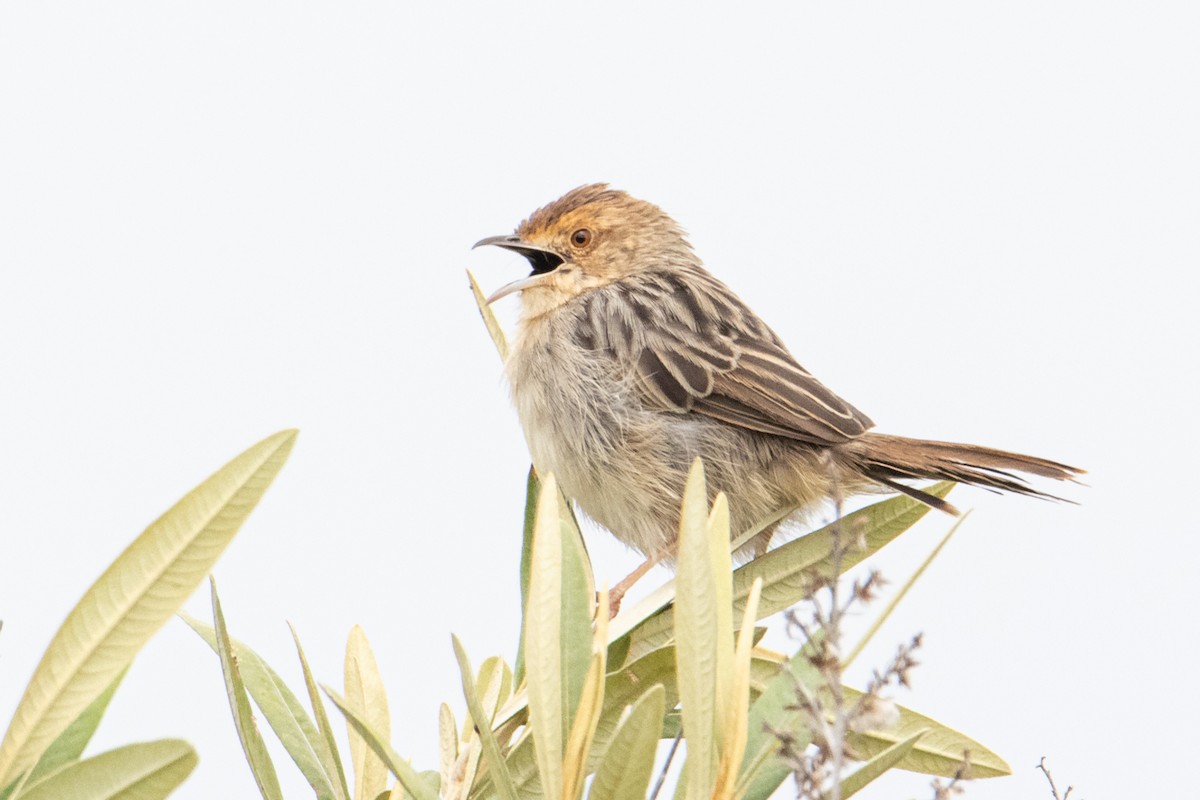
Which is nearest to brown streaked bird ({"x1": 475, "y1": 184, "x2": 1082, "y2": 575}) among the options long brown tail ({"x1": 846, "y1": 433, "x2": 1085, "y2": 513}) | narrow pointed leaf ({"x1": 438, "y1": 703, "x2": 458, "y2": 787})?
long brown tail ({"x1": 846, "y1": 433, "x2": 1085, "y2": 513})

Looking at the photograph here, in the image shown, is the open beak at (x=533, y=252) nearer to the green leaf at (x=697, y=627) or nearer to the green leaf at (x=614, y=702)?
the green leaf at (x=614, y=702)

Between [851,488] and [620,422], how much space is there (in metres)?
0.84

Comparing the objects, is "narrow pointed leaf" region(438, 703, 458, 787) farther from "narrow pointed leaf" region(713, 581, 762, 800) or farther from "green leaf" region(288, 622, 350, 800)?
"narrow pointed leaf" region(713, 581, 762, 800)

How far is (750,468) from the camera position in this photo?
4594 millimetres

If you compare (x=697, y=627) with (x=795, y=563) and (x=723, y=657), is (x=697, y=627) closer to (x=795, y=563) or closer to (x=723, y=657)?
(x=723, y=657)

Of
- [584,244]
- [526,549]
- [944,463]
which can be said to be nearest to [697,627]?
[526,549]

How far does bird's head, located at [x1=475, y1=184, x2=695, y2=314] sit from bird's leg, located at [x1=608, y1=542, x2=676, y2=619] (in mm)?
1255

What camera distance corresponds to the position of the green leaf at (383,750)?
159cm

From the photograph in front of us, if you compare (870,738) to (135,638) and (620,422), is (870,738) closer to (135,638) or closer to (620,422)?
(135,638)

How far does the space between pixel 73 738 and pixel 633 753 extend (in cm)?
71

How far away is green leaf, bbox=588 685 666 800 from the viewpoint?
164cm

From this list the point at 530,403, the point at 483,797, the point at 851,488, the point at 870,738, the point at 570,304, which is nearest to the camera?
the point at 483,797

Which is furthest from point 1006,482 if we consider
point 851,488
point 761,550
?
point 761,550

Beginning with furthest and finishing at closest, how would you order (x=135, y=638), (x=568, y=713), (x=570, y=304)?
1. (x=570, y=304)
2. (x=568, y=713)
3. (x=135, y=638)
